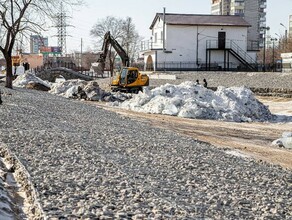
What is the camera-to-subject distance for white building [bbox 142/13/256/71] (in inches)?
2596

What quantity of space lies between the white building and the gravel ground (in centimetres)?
5246

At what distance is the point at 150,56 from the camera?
2707 inches

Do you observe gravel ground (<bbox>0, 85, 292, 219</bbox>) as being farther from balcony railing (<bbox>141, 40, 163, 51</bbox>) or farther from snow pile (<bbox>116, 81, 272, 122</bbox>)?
balcony railing (<bbox>141, 40, 163, 51</bbox>)

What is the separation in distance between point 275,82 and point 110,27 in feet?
167

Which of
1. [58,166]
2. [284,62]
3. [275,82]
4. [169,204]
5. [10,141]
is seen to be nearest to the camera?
[169,204]

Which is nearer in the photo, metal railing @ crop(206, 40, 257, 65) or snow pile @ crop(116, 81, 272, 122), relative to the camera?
snow pile @ crop(116, 81, 272, 122)

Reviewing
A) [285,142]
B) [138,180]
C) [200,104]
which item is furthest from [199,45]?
[138,180]

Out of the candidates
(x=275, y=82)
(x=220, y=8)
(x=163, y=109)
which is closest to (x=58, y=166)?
(x=163, y=109)

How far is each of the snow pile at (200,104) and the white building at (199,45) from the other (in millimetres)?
32212

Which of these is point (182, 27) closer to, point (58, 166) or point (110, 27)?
point (110, 27)

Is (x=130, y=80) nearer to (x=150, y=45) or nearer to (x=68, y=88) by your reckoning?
(x=68, y=88)

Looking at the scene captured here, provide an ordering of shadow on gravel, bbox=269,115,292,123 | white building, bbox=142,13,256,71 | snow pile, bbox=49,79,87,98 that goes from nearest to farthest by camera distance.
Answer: shadow on gravel, bbox=269,115,292,123 < snow pile, bbox=49,79,87,98 < white building, bbox=142,13,256,71

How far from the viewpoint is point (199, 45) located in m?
66.8

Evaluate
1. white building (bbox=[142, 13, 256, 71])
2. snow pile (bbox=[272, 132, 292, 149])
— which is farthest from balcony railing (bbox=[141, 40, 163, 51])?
snow pile (bbox=[272, 132, 292, 149])
